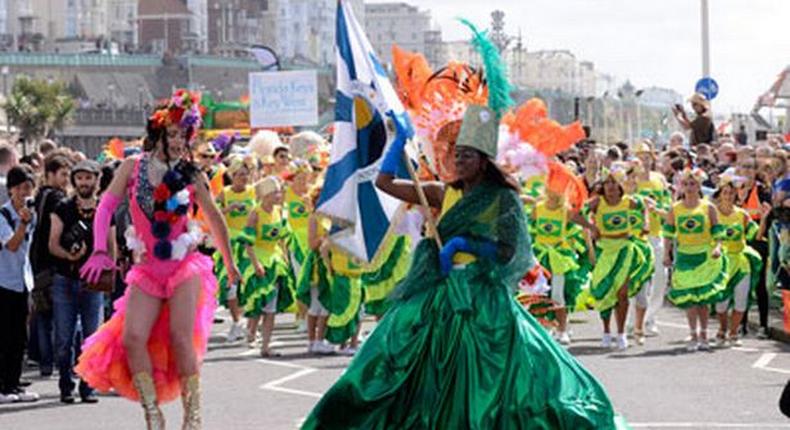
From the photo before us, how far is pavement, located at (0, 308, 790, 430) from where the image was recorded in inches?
506

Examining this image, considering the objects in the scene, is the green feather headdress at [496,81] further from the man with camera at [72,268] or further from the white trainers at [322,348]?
the white trainers at [322,348]

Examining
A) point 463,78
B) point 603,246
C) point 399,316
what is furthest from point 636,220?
point 399,316

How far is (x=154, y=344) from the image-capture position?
37.7ft

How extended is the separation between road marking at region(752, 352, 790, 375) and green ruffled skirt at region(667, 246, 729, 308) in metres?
0.85

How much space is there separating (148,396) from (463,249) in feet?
8.50

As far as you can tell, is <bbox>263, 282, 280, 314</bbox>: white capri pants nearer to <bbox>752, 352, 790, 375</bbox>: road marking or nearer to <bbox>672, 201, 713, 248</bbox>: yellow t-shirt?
<bbox>672, 201, 713, 248</bbox>: yellow t-shirt

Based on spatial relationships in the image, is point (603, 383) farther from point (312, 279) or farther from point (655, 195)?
point (655, 195)

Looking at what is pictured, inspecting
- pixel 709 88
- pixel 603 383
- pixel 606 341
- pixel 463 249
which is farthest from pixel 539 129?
pixel 709 88

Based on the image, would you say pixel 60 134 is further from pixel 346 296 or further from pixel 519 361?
pixel 519 361

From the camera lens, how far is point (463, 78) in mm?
11234

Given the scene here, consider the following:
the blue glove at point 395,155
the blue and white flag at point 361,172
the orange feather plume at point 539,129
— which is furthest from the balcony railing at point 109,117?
the blue glove at point 395,155

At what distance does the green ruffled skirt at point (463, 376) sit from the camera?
9219 mm

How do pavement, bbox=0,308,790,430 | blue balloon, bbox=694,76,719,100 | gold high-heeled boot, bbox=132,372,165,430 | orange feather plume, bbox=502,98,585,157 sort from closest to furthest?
orange feather plume, bbox=502,98,585,157, gold high-heeled boot, bbox=132,372,165,430, pavement, bbox=0,308,790,430, blue balloon, bbox=694,76,719,100

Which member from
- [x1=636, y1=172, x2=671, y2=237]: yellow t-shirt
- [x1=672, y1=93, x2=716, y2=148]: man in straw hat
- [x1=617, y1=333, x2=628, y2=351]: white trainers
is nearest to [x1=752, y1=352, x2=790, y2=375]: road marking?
[x1=617, y1=333, x2=628, y2=351]: white trainers
